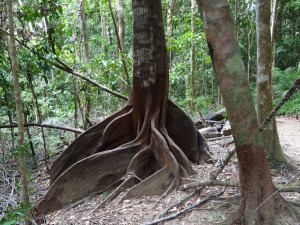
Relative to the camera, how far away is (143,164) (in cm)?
512

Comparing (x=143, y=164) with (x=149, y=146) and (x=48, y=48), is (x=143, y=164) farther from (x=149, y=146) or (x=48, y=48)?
(x=48, y=48)

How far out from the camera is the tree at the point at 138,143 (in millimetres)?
4934

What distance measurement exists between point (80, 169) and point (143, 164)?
100cm

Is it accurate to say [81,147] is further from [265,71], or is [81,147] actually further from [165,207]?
[265,71]

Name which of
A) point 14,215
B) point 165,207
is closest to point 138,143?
point 165,207

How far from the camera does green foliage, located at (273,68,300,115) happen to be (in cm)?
1282

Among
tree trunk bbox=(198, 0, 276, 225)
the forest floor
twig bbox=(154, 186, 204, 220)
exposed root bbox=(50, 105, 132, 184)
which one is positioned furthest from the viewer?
exposed root bbox=(50, 105, 132, 184)

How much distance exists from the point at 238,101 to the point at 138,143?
263 cm

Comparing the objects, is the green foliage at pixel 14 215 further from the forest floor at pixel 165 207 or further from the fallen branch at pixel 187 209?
the fallen branch at pixel 187 209

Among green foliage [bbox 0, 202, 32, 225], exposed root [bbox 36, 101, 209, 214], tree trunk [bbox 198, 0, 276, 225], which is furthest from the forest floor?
green foliage [bbox 0, 202, 32, 225]

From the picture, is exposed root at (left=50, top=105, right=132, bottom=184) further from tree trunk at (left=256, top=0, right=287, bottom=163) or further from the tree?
tree trunk at (left=256, top=0, right=287, bottom=163)

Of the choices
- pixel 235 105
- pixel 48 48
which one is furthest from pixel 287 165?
pixel 48 48

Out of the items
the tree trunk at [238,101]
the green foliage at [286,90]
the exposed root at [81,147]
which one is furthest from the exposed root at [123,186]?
the green foliage at [286,90]

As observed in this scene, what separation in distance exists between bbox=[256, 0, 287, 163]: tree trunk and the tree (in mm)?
1188
